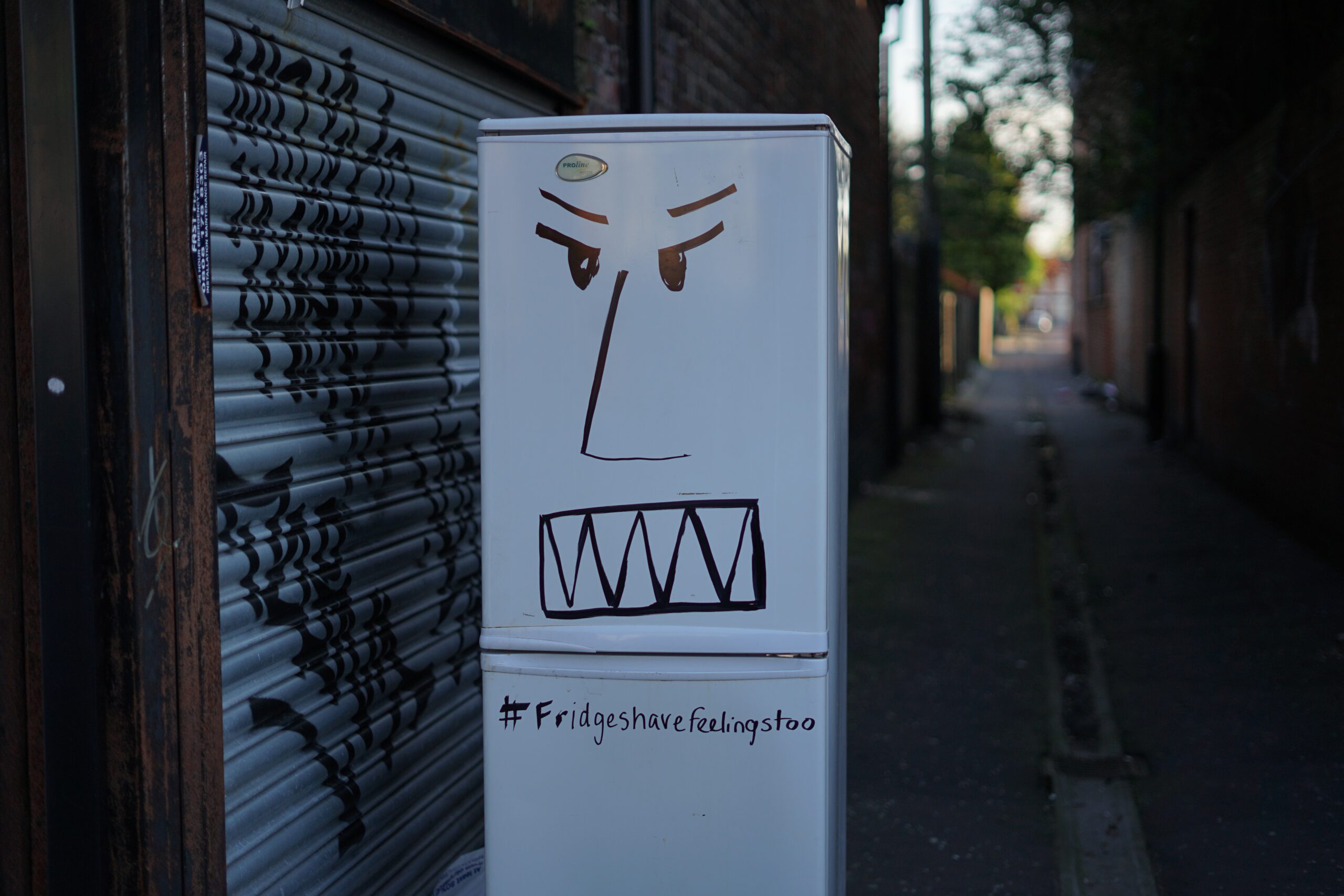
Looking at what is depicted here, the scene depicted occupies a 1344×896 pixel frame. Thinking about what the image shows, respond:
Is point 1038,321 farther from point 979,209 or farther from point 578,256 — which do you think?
point 578,256

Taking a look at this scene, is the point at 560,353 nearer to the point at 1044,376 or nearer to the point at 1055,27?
the point at 1055,27

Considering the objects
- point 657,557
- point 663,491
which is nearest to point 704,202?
point 663,491

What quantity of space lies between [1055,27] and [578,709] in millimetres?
12266

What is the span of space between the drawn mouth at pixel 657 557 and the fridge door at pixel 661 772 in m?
0.12

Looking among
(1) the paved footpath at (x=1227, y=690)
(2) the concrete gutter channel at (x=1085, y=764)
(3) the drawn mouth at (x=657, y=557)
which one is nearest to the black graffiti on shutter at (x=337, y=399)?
(3) the drawn mouth at (x=657, y=557)

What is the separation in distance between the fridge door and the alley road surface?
1525mm

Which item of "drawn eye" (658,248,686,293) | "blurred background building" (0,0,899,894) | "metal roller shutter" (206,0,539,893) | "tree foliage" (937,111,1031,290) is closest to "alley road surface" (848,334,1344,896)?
"metal roller shutter" (206,0,539,893)

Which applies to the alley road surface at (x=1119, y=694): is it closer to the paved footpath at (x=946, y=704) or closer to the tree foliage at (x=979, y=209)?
the paved footpath at (x=946, y=704)

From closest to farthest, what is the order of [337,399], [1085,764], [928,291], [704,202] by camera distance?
[704,202] < [337,399] < [1085,764] < [928,291]

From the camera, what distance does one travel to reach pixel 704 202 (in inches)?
92.8

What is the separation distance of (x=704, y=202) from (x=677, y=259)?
13 cm

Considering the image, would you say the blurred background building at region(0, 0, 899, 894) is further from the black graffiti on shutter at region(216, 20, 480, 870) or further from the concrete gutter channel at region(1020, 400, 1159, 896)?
the concrete gutter channel at region(1020, 400, 1159, 896)

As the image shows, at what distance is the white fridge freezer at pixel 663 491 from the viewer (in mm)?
2363

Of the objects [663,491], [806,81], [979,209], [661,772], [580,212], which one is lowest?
[661,772]
